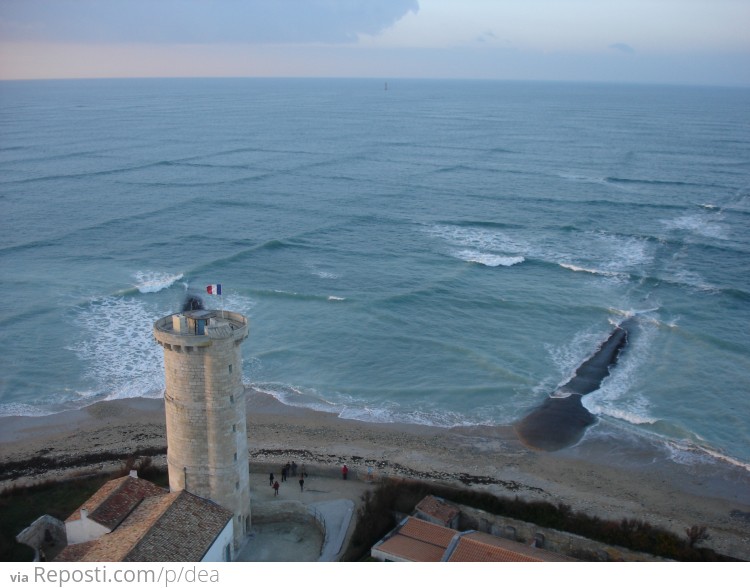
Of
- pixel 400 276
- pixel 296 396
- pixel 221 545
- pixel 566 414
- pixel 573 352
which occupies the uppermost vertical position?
pixel 221 545

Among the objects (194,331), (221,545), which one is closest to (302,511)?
(221,545)

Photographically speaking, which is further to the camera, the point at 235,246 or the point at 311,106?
the point at 311,106

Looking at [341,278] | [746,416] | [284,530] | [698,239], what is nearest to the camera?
[284,530]

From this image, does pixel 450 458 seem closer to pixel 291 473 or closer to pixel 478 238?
pixel 291 473

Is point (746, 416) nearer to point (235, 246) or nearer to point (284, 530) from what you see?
point (284, 530)

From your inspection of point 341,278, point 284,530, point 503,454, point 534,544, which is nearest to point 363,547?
point 284,530

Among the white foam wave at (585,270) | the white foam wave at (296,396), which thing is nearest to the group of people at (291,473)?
the white foam wave at (296,396)
